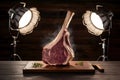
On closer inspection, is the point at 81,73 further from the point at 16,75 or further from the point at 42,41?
the point at 42,41

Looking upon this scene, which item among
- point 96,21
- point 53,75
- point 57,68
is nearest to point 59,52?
point 57,68

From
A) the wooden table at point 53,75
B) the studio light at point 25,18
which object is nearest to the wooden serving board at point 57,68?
the wooden table at point 53,75

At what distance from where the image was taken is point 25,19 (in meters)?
4.07

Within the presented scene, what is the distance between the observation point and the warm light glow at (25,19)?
4.00 m

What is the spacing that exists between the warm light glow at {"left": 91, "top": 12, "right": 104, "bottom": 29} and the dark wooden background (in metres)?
1.28

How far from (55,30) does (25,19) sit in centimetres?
141

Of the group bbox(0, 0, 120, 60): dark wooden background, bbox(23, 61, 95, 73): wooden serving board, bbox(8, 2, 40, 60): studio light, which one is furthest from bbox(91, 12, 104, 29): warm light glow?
bbox(23, 61, 95, 73): wooden serving board

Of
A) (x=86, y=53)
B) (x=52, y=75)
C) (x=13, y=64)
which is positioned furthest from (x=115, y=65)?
(x=86, y=53)

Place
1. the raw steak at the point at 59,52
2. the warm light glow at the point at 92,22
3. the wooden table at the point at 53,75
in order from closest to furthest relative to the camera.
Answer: the wooden table at the point at 53,75, the raw steak at the point at 59,52, the warm light glow at the point at 92,22

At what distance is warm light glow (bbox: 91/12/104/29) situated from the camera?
154 inches

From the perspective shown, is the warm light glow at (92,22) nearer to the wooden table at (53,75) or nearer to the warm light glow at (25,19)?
the warm light glow at (25,19)

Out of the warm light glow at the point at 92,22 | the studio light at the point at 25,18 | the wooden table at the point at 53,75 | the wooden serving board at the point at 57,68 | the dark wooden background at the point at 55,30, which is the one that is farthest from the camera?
the dark wooden background at the point at 55,30

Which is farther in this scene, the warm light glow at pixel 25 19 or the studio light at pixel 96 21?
the warm light glow at pixel 25 19

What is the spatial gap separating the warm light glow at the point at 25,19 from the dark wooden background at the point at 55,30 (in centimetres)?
125
